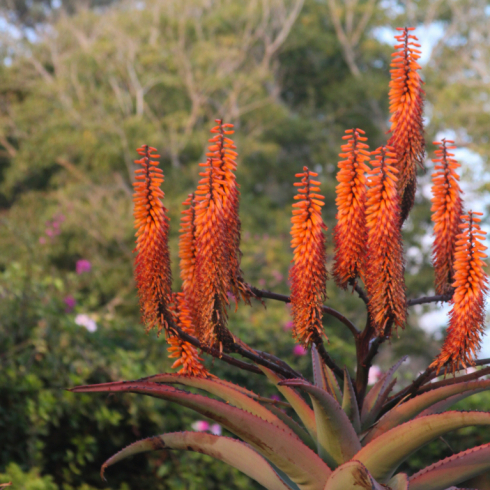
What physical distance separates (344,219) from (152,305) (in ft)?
1.63

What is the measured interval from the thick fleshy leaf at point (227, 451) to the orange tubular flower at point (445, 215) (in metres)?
0.65

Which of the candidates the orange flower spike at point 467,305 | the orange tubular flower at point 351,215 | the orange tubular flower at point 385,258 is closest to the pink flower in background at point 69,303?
the orange tubular flower at point 351,215

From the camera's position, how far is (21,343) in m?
4.18

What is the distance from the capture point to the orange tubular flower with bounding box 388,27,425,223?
1530mm

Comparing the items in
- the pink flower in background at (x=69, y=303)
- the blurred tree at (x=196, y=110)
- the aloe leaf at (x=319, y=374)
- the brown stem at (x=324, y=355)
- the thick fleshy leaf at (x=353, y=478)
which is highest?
the blurred tree at (x=196, y=110)

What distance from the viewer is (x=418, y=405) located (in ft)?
4.46

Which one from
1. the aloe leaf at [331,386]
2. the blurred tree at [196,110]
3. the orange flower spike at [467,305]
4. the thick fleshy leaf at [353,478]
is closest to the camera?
the thick fleshy leaf at [353,478]

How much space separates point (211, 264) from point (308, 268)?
219mm

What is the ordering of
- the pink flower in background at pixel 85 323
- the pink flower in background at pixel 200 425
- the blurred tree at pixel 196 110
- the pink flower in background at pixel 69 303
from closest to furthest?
the pink flower in background at pixel 200 425 → the pink flower in background at pixel 85 323 → the pink flower in background at pixel 69 303 → the blurred tree at pixel 196 110

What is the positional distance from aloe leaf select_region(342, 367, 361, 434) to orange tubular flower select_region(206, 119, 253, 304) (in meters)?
0.32

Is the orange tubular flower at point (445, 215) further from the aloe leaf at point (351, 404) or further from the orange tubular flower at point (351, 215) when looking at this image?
the aloe leaf at point (351, 404)

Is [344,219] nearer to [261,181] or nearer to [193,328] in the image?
[193,328]

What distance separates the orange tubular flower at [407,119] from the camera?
153 cm

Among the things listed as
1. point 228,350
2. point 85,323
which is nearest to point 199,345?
point 228,350
